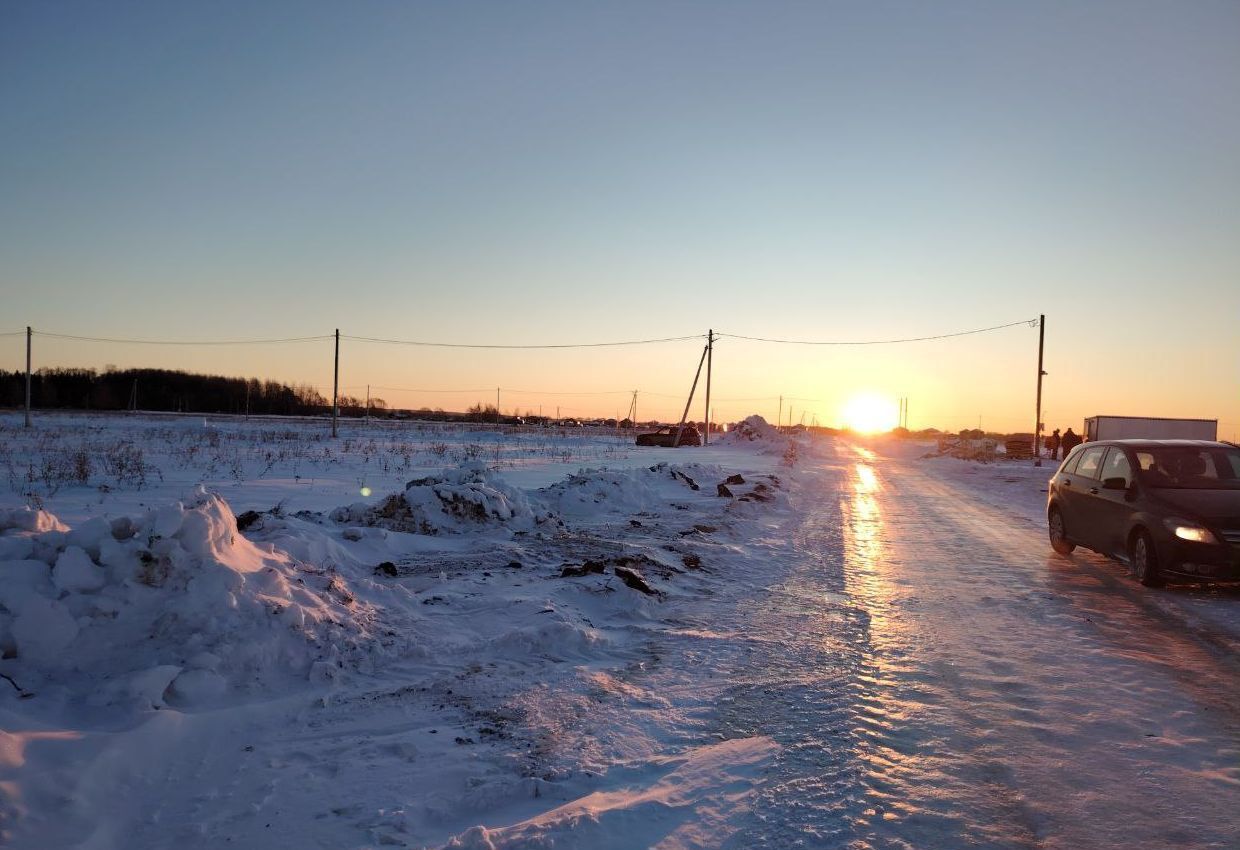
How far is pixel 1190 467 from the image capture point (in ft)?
30.5

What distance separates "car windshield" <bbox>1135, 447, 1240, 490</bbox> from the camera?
29.4 feet

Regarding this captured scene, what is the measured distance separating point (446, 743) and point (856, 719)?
2.46 meters

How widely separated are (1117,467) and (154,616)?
11084 millimetres

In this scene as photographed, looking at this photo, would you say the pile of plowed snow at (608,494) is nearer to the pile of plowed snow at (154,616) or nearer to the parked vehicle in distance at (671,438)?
the pile of plowed snow at (154,616)

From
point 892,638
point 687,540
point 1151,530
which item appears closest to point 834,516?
point 687,540

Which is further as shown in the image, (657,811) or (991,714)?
(991,714)

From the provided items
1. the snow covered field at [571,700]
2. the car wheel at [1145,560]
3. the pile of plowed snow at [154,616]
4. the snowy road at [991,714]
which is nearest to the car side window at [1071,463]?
the car wheel at [1145,560]

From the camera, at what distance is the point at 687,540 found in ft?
36.7

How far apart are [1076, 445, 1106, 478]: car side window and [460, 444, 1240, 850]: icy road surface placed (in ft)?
6.23

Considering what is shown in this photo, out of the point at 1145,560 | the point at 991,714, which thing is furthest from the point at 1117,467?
the point at 991,714

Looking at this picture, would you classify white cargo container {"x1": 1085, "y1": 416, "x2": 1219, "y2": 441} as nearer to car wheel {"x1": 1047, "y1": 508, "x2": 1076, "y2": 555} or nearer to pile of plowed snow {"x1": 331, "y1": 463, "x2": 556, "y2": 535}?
car wheel {"x1": 1047, "y1": 508, "x2": 1076, "y2": 555}

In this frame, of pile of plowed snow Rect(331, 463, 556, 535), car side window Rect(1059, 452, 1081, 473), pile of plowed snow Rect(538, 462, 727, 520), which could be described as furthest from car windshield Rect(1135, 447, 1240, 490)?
pile of plowed snow Rect(331, 463, 556, 535)

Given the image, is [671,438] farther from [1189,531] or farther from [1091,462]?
[1189,531]

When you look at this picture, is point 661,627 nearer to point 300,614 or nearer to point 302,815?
point 300,614
